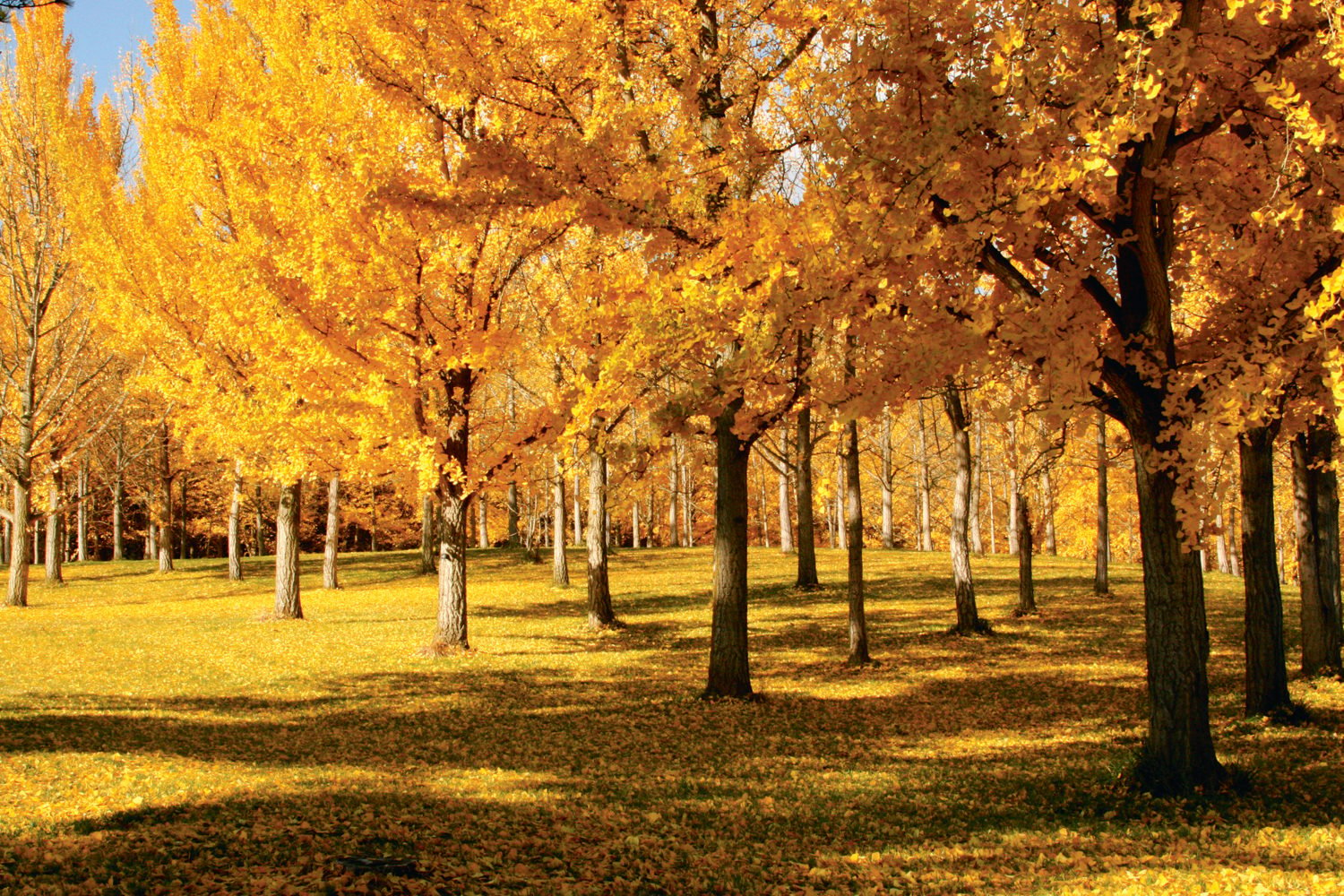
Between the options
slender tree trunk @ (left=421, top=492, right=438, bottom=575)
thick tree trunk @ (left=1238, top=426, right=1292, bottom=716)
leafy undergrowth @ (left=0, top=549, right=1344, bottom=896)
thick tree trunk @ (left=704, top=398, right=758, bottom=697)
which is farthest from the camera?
slender tree trunk @ (left=421, top=492, right=438, bottom=575)

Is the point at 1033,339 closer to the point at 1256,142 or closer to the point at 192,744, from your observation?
the point at 1256,142

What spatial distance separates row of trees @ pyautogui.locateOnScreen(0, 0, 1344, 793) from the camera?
220 inches

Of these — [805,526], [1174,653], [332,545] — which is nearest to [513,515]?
[332,545]

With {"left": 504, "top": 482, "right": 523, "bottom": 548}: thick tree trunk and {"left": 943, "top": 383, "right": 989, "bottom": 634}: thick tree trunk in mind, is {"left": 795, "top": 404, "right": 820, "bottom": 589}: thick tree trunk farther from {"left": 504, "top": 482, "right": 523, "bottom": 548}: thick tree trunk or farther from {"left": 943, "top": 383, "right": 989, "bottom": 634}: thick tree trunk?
{"left": 504, "top": 482, "right": 523, "bottom": 548}: thick tree trunk

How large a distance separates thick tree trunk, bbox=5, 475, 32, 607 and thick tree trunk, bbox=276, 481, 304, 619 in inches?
295

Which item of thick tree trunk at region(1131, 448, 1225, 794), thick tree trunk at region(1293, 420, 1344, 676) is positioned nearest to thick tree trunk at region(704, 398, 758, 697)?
thick tree trunk at region(1131, 448, 1225, 794)

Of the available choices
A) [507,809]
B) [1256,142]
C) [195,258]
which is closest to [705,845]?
[507,809]

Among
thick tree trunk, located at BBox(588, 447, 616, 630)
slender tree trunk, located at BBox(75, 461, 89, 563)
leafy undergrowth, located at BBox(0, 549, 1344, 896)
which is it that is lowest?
leafy undergrowth, located at BBox(0, 549, 1344, 896)

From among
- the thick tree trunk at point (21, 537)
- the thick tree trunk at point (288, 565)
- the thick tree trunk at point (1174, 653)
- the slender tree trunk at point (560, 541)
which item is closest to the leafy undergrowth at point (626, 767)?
the thick tree trunk at point (1174, 653)

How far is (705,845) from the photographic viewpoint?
215 inches

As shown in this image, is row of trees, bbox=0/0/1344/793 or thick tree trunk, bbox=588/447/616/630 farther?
thick tree trunk, bbox=588/447/616/630

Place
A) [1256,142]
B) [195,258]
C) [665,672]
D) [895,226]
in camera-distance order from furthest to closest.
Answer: [195,258] → [665,672] → [1256,142] → [895,226]

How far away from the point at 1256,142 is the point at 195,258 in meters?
16.1

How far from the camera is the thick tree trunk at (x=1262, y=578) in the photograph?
26.6 feet
